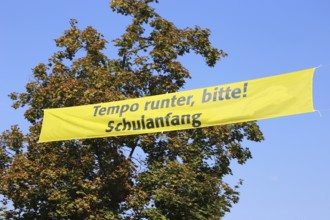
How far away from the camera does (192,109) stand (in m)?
9.72

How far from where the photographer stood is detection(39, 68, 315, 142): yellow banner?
878cm

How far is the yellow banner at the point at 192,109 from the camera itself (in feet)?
28.8

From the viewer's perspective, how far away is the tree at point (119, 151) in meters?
15.5

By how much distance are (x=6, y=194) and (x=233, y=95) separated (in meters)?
10.0

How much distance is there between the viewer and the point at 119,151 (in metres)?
16.4

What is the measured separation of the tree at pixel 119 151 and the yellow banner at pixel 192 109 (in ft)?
14.4

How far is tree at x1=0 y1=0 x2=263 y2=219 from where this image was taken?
15.5 meters

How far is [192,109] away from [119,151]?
715cm

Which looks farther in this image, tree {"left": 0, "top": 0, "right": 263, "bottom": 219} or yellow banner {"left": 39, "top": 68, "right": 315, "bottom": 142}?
tree {"left": 0, "top": 0, "right": 263, "bottom": 219}

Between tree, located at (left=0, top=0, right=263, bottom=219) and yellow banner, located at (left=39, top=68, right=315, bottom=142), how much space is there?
4.40m

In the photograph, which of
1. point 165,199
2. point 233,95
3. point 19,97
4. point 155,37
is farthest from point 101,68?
point 233,95

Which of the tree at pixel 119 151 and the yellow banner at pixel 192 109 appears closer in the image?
the yellow banner at pixel 192 109

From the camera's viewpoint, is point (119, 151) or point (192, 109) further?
point (119, 151)

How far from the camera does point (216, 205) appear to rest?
16.1 meters
